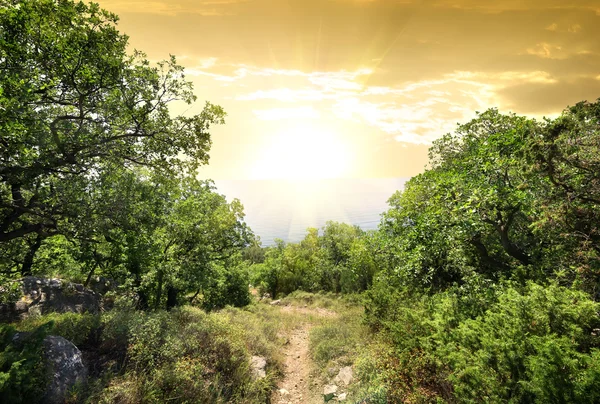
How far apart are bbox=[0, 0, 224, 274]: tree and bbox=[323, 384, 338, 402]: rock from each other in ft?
36.8

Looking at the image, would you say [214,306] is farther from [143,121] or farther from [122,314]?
[143,121]

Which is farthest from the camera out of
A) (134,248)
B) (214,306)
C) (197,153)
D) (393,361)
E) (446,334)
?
(214,306)

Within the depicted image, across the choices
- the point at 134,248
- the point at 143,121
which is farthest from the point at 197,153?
the point at 134,248

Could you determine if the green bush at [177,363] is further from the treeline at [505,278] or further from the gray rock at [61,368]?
the treeline at [505,278]

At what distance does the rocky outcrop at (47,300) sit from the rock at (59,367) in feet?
14.1

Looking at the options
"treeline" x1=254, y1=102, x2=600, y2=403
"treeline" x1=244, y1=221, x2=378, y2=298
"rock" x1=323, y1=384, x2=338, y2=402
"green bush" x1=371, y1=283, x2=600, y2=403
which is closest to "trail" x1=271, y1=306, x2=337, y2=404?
"rock" x1=323, y1=384, x2=338, y2=402

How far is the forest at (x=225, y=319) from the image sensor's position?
5.91 metres

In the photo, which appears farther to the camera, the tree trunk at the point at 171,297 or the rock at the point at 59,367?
the tree trunk at the point at 171,297

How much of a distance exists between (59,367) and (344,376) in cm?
966

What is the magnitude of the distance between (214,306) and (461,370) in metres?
22.2

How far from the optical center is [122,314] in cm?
1071

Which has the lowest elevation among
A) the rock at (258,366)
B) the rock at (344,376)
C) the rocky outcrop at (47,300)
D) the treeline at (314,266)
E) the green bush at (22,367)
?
the treeline at (314,266)

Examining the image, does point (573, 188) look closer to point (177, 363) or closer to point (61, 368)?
point (177, 363)

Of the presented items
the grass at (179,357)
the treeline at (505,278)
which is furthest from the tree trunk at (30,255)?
the treeline at (505,278)
